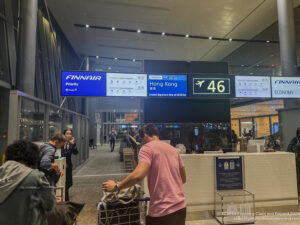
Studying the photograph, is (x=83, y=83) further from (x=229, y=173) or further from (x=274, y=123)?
(x=274, y=123)

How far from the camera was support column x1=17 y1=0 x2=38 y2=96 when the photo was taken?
424 cm

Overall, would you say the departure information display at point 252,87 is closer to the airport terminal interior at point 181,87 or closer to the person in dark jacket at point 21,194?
the airport terminal interior at point 181,87

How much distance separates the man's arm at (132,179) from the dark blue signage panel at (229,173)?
2.30 metres

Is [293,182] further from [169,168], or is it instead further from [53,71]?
[53,71]

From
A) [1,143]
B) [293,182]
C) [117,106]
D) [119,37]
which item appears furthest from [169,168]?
[117,106]

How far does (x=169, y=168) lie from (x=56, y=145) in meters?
2.10

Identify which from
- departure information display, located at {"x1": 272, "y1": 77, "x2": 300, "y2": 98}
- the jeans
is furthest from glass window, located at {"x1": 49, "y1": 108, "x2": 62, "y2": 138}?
departure information display, located at {"x1": 272, "y1": 77, "x2": 300, "y2": 98}

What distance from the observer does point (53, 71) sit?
26.0 feet

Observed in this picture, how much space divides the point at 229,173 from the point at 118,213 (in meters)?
2.43

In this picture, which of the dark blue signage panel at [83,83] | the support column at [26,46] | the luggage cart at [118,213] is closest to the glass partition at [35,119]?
the support column at [26,46]

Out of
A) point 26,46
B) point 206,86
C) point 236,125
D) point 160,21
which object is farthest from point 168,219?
point 236,125

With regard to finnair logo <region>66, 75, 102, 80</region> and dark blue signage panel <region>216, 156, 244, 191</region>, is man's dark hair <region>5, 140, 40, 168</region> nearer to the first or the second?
dark blue signage panel <region>216, 156, 244, 191</region>

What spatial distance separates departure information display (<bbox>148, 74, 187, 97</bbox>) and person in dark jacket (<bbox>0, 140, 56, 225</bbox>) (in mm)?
3719

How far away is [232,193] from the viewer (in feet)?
11.5
